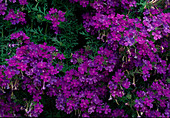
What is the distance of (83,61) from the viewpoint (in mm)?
2217

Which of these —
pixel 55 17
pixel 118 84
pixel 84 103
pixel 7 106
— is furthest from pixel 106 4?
pixel 7 106

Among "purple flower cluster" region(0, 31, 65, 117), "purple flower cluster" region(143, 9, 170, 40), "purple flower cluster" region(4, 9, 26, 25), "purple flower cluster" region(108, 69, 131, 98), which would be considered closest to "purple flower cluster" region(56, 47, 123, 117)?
"purple flower cluster" region(108, 69, 131, 98)

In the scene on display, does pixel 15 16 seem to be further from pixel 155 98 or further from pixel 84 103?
pixel 155 98

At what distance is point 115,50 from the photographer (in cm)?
218

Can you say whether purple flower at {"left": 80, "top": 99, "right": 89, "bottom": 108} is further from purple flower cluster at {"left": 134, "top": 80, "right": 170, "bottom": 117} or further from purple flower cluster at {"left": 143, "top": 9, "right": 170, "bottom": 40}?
purple flower cluster at {"left": 143, "top": 9, "right": 170, "bottom": 40}

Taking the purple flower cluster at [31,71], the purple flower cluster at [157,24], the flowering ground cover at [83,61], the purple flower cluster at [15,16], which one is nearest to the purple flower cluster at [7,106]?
the flowering ground cover at [83,61]

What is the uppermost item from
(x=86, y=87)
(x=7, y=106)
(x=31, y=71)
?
(x=31, y=71)

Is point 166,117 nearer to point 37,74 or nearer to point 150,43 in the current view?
point 150,43

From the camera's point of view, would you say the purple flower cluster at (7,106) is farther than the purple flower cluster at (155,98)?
No

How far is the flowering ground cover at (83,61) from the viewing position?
6.28 ft

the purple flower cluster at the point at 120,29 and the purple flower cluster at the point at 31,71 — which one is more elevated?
the purple flower cluster at the point at 120,29

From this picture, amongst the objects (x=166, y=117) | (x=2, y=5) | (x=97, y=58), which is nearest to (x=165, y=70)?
(x=166, y=117)

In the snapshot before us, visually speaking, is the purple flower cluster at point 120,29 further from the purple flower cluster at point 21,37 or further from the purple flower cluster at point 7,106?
the purple flower cluster at point 7,106

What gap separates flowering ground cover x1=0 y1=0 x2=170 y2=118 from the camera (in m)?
1.92
